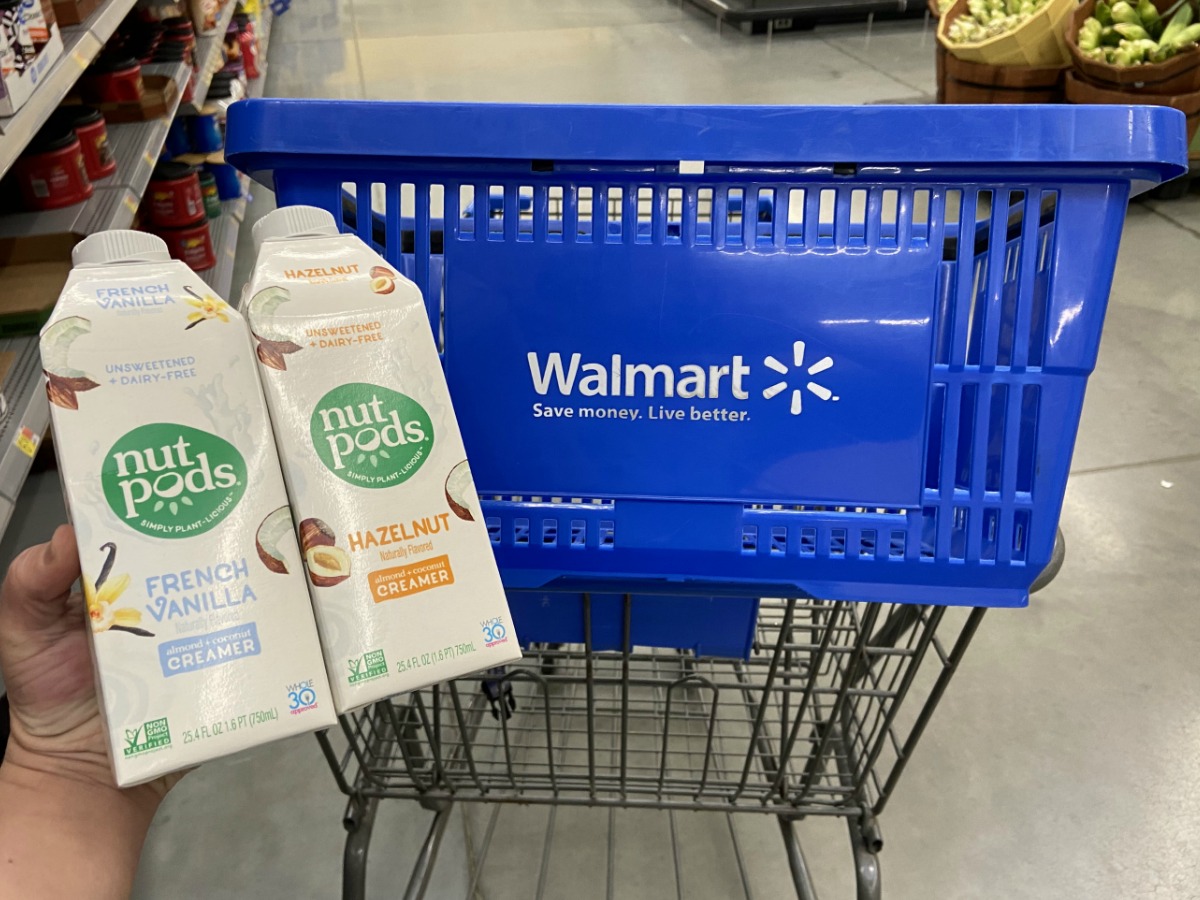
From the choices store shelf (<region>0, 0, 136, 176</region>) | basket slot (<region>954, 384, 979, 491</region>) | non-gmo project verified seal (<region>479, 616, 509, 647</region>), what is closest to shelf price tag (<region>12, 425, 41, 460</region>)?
store shelf (<region>0, 0, 136, 176</region>)

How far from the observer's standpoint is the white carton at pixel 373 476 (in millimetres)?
662

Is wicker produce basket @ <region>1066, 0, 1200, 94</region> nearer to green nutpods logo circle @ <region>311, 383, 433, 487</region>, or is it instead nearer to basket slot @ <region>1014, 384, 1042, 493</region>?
basket slot @ <region>1014, 384, 1042, 493</region>

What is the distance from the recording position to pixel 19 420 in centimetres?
167

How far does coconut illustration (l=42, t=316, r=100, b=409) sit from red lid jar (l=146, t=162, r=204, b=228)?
278cm

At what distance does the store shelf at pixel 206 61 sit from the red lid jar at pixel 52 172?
48.5 inches

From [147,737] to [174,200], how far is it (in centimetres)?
290

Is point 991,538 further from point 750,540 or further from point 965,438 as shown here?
point 750,540

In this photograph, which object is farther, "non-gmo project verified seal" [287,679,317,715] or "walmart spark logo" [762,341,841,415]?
"walmart spark logo" [762,341,841,415]

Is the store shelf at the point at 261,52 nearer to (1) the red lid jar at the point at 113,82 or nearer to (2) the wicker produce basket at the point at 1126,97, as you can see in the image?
(1) the red lid jar at the point at 113,82

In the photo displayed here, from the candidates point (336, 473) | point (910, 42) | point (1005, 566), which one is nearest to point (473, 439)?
point (336, 473)

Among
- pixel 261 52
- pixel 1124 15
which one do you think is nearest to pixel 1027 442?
pixel 1124 15

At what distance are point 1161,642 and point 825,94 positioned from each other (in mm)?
4473

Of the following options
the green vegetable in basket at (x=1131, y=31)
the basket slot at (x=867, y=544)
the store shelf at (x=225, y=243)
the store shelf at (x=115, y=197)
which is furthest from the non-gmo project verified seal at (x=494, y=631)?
the green vegetable in basket at (x=1131, y=31)

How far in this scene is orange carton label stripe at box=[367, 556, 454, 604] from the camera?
2.20ft
